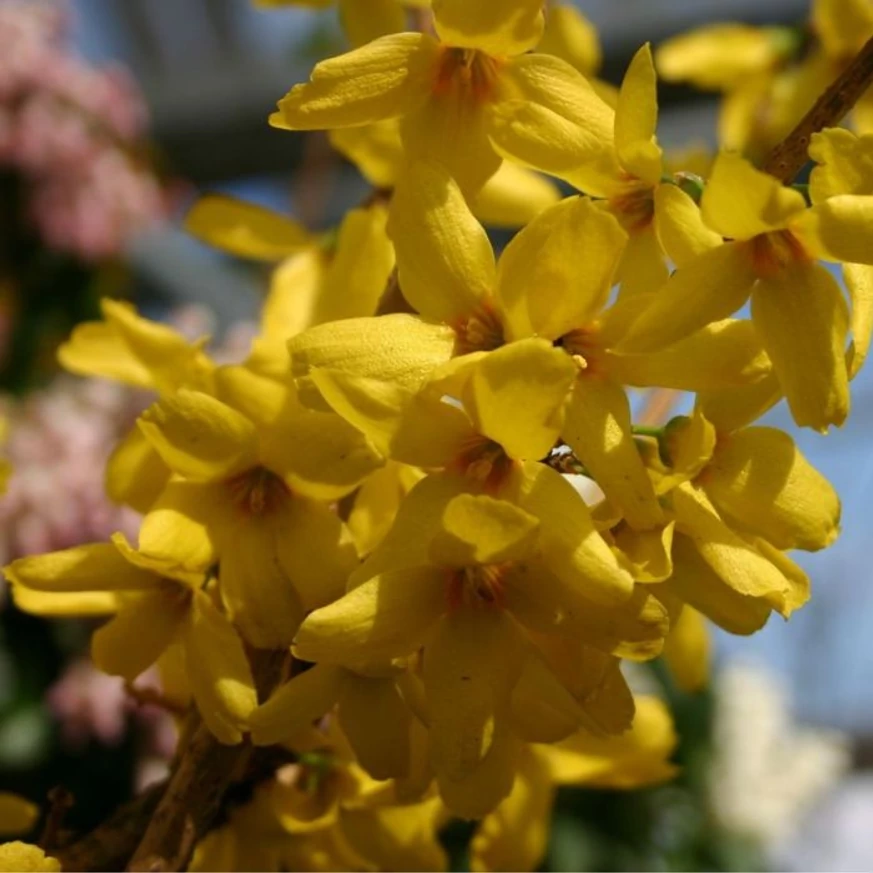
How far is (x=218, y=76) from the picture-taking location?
3.56 metres

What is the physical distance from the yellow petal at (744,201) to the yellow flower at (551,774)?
0.94 feet

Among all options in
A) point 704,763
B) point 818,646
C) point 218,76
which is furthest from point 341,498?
point 218,76

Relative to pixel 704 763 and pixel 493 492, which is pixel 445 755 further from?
pixel 704 763

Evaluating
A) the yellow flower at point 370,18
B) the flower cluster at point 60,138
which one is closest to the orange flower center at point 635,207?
the yellow flower at point 370,18

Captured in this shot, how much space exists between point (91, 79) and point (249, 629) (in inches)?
69.0

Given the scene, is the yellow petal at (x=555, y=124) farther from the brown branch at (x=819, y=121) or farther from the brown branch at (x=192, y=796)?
the brown branch at (x=192, y=796)

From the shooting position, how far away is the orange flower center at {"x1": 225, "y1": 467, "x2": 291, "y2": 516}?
495 millimetres

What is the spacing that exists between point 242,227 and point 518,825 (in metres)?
0.35

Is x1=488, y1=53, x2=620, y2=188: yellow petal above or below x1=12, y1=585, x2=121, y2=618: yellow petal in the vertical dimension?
above

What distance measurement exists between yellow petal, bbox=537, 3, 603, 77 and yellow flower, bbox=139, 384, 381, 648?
27cm

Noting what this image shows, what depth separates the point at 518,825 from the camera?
1.98 feet

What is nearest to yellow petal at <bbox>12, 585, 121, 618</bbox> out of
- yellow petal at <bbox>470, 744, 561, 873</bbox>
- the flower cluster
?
yellow petal at <bbox>470, 744, 561, 873</bbox>

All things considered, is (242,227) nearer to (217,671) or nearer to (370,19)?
(370,19)

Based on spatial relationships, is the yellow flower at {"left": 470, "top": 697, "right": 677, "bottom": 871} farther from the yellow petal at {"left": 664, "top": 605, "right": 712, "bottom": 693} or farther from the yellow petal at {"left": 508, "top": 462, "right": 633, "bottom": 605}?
the yellow petal at {"left": 508, "top": 462, "right": 633, "bottom": 605}
